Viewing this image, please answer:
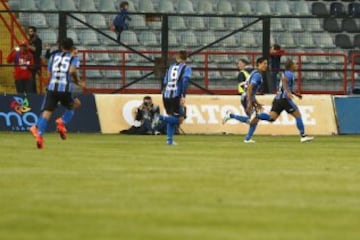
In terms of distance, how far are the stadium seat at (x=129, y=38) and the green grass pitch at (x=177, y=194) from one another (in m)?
13.0

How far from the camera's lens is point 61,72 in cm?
2584

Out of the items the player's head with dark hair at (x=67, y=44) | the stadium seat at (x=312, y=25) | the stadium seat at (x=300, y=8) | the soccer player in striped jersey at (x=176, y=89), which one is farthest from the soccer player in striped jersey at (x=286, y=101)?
the stadium seat at (x=300, y=8)

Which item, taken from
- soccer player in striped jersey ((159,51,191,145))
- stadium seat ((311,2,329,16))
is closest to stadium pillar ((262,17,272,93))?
soccer player in striped jersey ((159,51,191,145))

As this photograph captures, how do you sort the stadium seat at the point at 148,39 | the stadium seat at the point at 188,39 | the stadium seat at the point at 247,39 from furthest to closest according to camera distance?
the stadium seat at the point at 247,39 < the stadium seat at the point at 188,39 < the stadium seat at the point at 148,39

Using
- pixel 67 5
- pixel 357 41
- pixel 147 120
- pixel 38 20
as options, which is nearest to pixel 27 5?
pixel 67 5

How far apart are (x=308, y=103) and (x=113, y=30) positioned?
611 cm

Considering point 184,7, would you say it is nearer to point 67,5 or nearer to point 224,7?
point 224,7

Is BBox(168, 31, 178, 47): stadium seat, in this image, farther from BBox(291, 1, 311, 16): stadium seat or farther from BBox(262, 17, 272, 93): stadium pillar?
BBox(291, 1, 311, 16): stadium seat

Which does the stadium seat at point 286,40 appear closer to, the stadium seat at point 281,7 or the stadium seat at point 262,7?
the stadium seat at point 262,7

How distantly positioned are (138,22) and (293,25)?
5.23m

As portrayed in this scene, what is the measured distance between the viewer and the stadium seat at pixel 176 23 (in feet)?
126

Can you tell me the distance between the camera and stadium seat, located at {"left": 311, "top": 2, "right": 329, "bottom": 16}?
46094 millimetres

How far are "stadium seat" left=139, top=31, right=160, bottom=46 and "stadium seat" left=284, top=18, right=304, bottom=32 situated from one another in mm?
4571

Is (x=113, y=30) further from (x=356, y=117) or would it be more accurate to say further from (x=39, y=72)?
(x=356, y=117)
